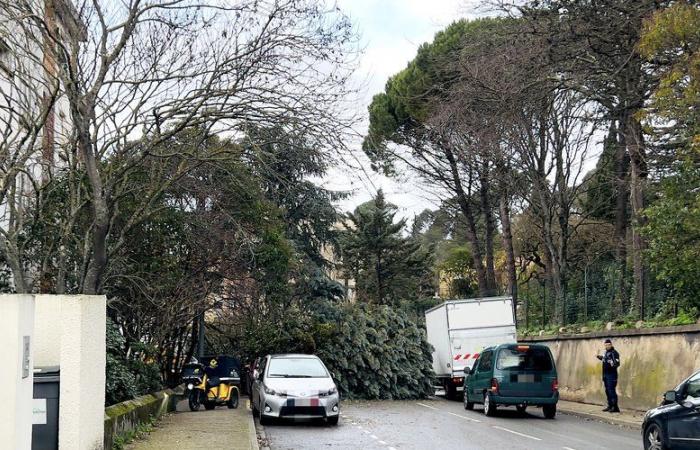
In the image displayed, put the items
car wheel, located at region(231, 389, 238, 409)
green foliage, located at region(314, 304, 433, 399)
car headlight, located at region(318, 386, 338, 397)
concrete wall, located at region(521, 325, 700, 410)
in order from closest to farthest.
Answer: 1. car headlight, located at region(318, 386, 338, 397)
2. concrete wall, located at region(521, 325, 700, 410)
3. car wheel, located at region(231, 389, 238, 409)
4. green foliage, located at region(314, 304, 433, 399)

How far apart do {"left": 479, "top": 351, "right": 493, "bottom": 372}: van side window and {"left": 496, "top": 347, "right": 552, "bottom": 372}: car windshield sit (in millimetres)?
557

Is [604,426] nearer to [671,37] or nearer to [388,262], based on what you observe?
[671,37]

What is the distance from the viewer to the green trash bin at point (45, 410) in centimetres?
925

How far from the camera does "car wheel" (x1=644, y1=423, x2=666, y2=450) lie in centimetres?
1152

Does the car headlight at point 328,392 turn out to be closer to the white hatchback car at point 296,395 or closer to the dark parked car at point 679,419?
the white hatchback car at point 296,395

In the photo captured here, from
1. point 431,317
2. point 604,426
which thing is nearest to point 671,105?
point 604,426

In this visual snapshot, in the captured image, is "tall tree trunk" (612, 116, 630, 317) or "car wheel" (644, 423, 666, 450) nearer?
"car wheel" (644, 423, 666, 450)

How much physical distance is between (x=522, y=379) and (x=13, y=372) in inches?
577

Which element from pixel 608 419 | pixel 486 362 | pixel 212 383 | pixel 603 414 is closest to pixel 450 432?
pixel 608 419

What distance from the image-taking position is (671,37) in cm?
1482

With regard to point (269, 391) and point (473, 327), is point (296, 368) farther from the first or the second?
point (473, 327)

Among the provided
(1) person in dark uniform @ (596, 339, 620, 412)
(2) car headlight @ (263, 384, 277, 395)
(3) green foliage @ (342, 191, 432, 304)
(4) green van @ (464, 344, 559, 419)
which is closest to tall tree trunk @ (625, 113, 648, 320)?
(1) person in dark uniform @ (596, 339, 620, 412)

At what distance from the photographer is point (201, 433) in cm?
1446

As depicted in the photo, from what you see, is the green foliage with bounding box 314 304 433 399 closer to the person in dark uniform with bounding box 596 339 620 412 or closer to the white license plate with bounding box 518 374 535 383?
the white license plate with bounding box 518 374 535 383
